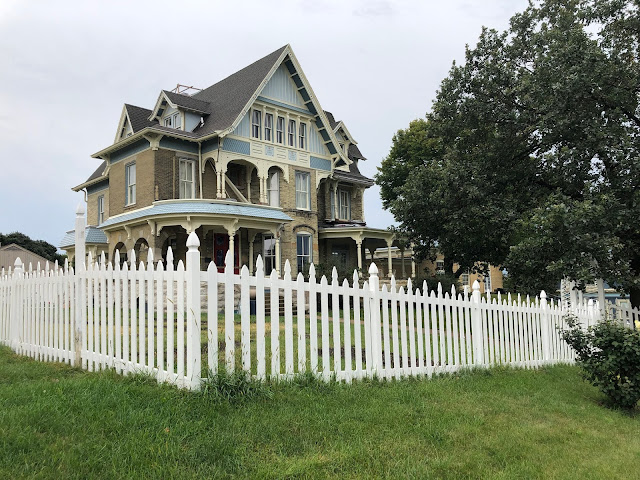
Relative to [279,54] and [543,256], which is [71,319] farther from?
[279,54]

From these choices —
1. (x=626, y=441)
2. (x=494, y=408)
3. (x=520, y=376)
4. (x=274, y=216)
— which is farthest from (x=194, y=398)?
(x=274, y=216)

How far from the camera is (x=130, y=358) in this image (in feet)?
19.6

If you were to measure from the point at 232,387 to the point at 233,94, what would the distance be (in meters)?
20.2

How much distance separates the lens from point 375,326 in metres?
6.73

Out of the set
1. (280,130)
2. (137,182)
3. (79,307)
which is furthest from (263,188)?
(79,307)

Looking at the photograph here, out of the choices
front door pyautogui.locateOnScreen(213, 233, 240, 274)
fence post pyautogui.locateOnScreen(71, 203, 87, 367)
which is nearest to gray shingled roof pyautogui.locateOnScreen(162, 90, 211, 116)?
front door pyautogui.locateOnScreen(213, 233, 240, 274)

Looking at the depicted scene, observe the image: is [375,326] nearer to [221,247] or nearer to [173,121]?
[221,247]

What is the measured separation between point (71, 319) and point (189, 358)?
2.78 metres

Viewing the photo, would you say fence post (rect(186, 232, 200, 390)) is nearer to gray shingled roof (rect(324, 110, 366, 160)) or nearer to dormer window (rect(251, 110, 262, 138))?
dormer window (rect(251, 110, 262, 138))

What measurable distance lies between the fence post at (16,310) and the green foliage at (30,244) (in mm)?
54865

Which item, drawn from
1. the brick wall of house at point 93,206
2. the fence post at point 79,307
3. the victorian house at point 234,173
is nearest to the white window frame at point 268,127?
the victorian house at point 234,173

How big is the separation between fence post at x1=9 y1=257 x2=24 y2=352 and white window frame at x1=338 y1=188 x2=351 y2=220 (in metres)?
21.0

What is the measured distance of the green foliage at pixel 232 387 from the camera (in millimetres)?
→ 4859

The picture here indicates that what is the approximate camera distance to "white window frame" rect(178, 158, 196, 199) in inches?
845
